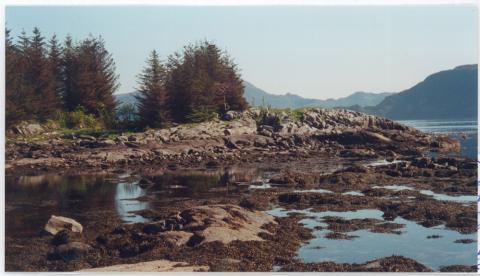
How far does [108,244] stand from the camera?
21016mm

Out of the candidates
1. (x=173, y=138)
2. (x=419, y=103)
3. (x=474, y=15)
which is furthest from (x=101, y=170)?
(x=419, y=103)

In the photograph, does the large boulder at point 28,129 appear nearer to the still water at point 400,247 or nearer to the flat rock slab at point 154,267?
the still water at point 400,247

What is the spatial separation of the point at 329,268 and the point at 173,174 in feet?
85.9

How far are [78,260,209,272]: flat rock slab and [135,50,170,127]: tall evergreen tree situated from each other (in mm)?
45320

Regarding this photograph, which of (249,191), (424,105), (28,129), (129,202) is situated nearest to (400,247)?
(249,191)

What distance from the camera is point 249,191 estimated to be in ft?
113

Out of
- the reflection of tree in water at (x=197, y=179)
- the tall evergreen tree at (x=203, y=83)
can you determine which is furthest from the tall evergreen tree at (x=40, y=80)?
the reflection of tree in water at (x=197, y=179)

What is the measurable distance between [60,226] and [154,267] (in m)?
7.03

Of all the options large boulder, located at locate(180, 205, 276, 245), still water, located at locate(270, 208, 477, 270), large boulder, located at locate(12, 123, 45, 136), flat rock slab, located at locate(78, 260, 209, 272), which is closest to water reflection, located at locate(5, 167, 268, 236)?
large boulder, located at locate(180, 205, 276, 245)

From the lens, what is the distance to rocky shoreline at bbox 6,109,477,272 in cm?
1953

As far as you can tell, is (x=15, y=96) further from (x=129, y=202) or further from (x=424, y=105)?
(x=424, y=105)

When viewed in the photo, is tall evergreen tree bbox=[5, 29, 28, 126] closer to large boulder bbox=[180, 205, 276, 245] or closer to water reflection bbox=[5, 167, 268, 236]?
water reflection bbox=[5, 167, 268, 236]
